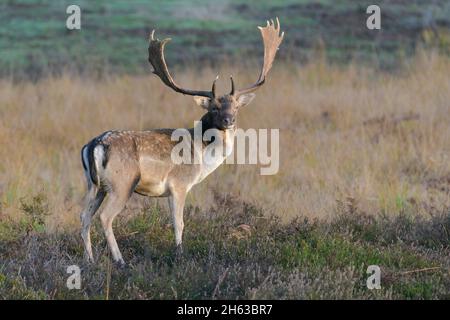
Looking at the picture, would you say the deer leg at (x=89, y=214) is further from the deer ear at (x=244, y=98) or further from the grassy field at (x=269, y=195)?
the deer ear at (x=244, y=98)

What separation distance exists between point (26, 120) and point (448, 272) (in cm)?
870

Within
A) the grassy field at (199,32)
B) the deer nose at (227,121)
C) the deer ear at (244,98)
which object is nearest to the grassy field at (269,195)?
the deer nose at (227,121)

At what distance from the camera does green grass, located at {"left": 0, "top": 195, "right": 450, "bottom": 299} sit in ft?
25.8

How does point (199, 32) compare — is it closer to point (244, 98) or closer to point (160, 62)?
point (160, 62)

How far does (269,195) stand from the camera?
12000 mm

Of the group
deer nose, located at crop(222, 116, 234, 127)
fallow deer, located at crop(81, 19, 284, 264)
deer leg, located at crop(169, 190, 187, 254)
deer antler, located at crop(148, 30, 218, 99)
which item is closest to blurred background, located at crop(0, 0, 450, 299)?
deer leg, located at crop(169, 190, 187, 254)

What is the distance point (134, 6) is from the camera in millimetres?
27594

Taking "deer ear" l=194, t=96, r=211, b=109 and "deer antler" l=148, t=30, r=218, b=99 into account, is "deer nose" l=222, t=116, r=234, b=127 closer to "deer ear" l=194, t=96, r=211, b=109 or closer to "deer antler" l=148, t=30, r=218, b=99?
"deer ear" l=194, t=96, r=211, b=109

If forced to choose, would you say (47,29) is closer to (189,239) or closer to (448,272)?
(189,239)

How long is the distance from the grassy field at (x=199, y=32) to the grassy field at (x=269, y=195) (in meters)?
2.25

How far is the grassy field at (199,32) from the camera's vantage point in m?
21.2

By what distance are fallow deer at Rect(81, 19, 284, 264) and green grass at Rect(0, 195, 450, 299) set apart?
0.38m

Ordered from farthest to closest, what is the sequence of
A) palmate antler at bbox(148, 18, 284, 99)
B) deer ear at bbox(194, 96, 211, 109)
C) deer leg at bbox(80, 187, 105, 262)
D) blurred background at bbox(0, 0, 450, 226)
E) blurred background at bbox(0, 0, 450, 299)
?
blurred background at bbox(0, 0, 450, 226)
palmate antler at bbox(148, 18, 284, 99)
deer ear at bbox(194, 96, 211, 109)
deer leg at bbox(80, 187, 105, 262)
blurred background at bbox(0, 0, 450, 299)
